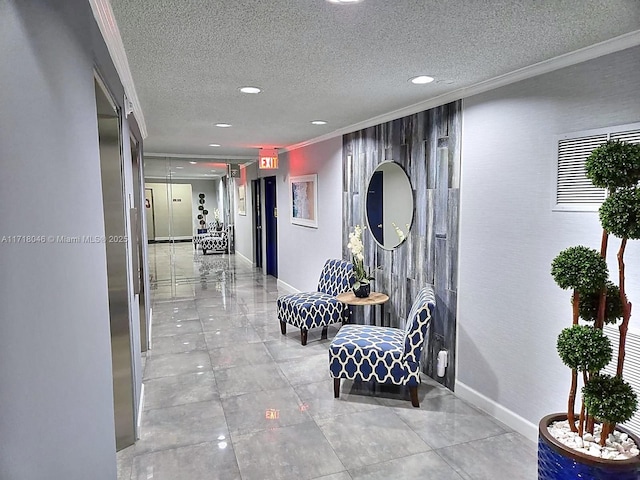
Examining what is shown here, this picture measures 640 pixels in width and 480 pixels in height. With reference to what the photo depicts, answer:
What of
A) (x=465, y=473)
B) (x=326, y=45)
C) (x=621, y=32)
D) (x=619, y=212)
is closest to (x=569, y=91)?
(x=621, y=32)

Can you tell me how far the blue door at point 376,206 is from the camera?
14.9ft

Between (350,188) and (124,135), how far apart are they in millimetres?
2942

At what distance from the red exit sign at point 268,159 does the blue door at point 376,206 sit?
2763 millimetres

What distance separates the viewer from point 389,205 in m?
4.37

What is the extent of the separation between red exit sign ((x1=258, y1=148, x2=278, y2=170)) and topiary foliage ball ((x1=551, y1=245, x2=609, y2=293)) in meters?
5.67

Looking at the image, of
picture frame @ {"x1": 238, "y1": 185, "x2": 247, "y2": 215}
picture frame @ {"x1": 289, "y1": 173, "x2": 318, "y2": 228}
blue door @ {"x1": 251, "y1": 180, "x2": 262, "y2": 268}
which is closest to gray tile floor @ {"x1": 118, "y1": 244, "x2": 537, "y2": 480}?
picture frame @ {"x1": 289, "y1": 173, "x2": 318, "y2": 228}

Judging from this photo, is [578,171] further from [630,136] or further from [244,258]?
[244,258]

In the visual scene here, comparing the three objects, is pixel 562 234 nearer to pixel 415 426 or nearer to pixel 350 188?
pixel 415 426

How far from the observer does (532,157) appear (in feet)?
9.11

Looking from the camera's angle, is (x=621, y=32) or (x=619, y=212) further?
(x=621, y=32)

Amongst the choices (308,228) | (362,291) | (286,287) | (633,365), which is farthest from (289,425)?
(286,287)

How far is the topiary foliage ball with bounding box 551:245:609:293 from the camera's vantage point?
1.76 m

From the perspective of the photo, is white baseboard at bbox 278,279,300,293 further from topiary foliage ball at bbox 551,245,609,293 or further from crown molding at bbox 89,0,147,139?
topiary foliage ball at bbox 551,245,609,293

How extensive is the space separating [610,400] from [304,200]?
5.32 meters
